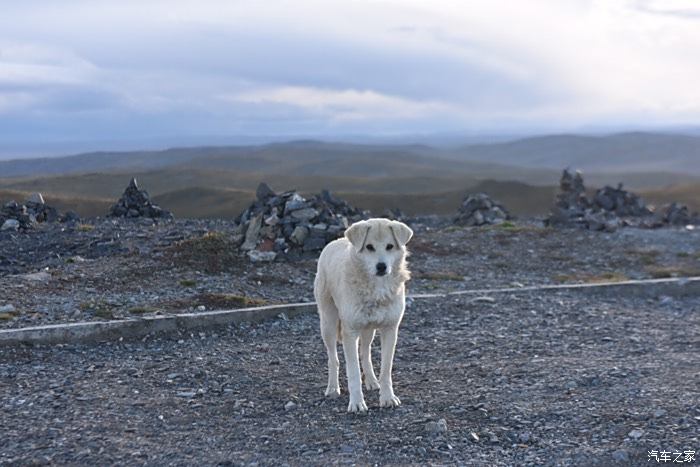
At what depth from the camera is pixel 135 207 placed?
27391mm

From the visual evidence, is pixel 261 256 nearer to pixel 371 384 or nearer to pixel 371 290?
pixel 371 384


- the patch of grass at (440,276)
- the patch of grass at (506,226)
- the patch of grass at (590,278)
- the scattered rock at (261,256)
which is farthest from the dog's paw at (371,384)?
the patch of grass at (506,226)

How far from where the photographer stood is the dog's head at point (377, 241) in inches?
325

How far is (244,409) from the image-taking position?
8.57 meters

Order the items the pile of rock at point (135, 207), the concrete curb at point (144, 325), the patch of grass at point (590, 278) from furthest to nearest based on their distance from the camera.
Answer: the pile of rock at point (135, 207)
the patch of grass at point (590, 278)
the concrete curb at point (144, 325)

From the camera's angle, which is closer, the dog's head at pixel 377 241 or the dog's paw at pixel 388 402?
the dog's head at pixel 377 241

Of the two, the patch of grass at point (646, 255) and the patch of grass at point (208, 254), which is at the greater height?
the patch of grass at point (208, 254)

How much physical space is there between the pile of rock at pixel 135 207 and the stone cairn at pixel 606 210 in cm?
1229

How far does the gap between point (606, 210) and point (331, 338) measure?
22.8 meters

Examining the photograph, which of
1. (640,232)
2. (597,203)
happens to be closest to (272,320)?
(640,232)

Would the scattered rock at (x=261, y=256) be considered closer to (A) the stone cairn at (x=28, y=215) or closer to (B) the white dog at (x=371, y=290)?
(B) the white dog at (x=371, y=290)

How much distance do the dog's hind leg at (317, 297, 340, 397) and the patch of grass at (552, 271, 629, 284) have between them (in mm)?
8672


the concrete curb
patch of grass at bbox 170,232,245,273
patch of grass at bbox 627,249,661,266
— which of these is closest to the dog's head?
the concrete curb

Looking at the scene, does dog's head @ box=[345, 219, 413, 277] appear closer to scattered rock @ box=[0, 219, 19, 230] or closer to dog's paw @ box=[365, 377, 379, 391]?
dog's paw @ box=[365, 377, 379, 391]
